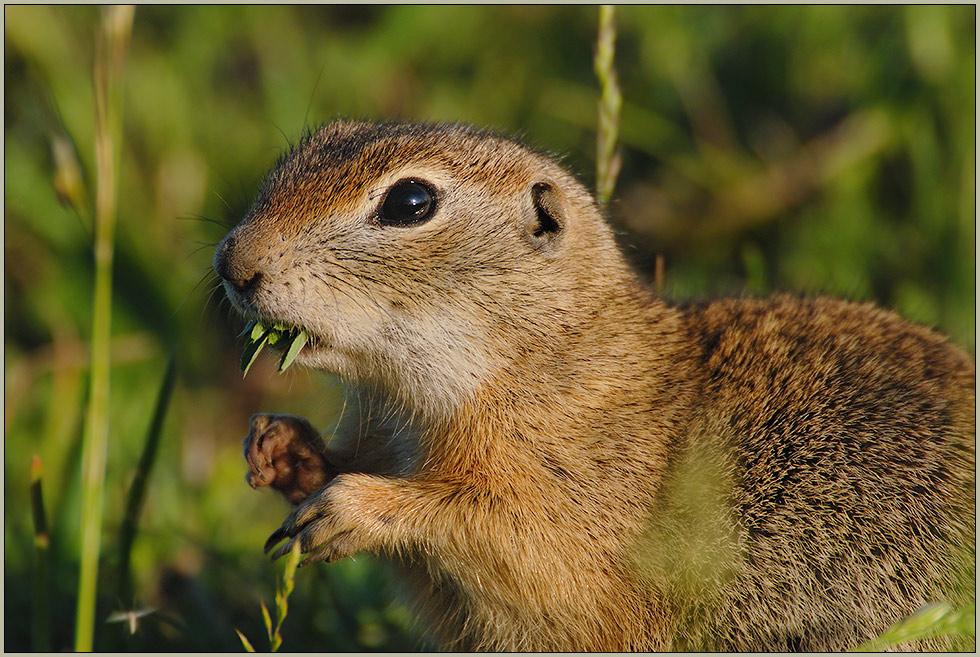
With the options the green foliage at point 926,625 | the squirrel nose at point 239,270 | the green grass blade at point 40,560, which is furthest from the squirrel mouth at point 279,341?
the green foliage at point 926,625

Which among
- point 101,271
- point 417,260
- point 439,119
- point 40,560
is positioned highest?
point 439,119

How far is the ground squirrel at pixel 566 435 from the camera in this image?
10.1ft

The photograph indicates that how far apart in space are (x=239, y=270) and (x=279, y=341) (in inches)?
9.9

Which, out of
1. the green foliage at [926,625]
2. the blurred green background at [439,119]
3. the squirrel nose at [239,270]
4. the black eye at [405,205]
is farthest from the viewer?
the blurred green background at [439,119]

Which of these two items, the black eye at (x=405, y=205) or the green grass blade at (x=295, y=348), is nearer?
the green grass blade at (x=295, y=348)

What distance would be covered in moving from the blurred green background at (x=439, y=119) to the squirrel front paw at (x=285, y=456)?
121 cm

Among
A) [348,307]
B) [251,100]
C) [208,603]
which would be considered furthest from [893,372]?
[251,100]

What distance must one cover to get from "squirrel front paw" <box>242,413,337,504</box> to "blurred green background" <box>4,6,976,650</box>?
3.96 feet

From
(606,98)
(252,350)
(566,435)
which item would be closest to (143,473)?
(252,350)

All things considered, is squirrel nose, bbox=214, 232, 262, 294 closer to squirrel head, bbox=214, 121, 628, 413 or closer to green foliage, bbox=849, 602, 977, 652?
squirrel head, bbox=214, 121, 628, 413

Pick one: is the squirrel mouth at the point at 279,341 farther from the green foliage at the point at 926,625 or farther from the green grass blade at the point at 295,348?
the green foliage at the point at 926,625

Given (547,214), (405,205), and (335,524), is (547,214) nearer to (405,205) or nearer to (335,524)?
(405,205)

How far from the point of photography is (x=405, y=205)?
330cm

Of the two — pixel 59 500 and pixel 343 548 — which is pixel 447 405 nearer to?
pixel 343 548
